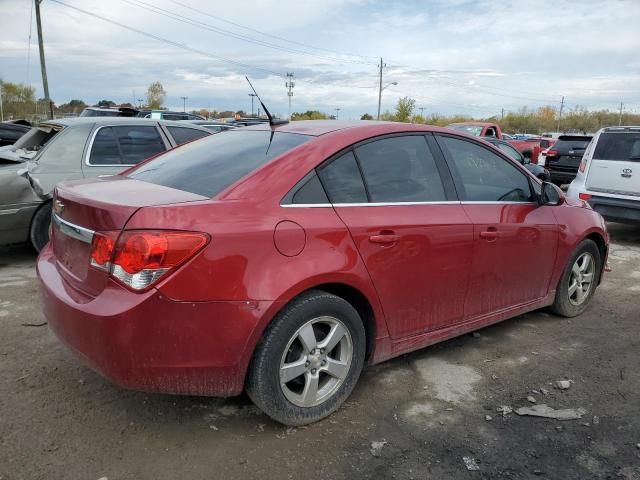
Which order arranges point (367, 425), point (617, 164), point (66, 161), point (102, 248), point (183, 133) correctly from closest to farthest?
point (102, 248)
point (367, 425)
point (66, 161)
point (183, 133)
point (617, 164)

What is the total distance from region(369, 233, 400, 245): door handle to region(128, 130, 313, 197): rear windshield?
68cm

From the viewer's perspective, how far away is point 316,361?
2857 millimetres

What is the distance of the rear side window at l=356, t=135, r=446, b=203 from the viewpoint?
3.18 m

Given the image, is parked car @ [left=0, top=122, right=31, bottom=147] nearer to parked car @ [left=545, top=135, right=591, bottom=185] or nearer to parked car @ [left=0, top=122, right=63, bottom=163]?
parked car @ [left=0, top=122, right=63, bottom=163]

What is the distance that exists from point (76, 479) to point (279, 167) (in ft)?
5.71

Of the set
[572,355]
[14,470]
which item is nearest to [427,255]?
[572,355]

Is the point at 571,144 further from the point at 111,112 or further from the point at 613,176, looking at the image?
the point at 111,112

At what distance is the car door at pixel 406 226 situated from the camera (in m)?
3.00

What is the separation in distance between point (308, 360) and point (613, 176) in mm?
6694

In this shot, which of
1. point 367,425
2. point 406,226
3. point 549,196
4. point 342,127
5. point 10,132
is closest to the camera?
point 367,425

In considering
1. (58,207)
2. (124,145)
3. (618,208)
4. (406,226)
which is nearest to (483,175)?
(406,226)

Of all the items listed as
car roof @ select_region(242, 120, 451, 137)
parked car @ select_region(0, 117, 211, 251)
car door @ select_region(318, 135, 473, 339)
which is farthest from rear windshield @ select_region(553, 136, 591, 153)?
car door @ select_region(318, 135, 473, 339)

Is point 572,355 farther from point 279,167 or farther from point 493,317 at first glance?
point 279,167

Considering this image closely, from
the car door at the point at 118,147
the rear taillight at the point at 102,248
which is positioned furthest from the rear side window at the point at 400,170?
the car door at the point at 118,147
